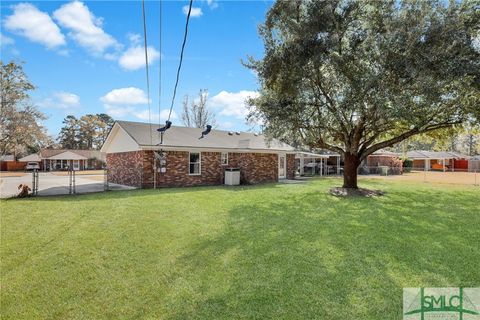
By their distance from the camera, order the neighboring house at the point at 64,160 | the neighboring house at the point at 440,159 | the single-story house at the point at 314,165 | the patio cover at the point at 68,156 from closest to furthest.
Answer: the single-story house at the point at 314,165 → the patio cover at the point at 68,156 → the neighboring house at the point at 64,160 → the neighboring house at the point at 440,159

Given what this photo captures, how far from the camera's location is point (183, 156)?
1741 cm

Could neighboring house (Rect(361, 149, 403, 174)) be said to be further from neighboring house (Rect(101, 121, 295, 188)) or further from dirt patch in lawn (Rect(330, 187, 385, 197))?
dirt patch in lawn (Rect(330, 187, 385, 197))

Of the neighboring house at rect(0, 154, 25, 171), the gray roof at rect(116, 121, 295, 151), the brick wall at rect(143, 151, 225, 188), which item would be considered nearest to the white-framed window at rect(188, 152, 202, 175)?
the brick wall at rect(143, 151, 225, 188)

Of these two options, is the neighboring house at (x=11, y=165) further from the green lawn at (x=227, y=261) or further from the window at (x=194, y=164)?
the green lawn at (x=227, y=261)

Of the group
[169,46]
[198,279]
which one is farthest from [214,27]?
[198,279]

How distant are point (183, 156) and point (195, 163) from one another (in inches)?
39.2

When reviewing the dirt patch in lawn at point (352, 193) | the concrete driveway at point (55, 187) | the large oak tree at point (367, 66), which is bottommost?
the concrete driveway at point (55, 187)

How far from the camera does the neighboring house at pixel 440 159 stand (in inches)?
1800

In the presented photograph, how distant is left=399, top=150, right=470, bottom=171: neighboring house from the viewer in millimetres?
45716

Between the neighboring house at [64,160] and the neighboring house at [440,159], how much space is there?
1960 inches

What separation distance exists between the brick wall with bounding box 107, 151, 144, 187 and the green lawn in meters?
7.01

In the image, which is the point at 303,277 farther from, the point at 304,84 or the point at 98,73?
the point at 98,73

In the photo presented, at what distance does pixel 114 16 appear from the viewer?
25.9ft

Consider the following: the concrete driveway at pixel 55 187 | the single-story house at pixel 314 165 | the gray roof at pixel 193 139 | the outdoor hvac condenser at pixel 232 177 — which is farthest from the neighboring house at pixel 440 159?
the concrete driveway at pixel 55 187
